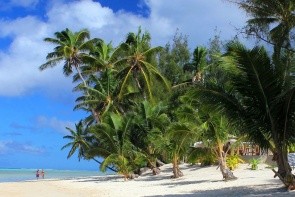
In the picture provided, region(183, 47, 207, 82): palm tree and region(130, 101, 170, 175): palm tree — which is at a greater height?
region(183, 47, 207, 82): palm tree

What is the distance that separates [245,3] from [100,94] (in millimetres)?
23573

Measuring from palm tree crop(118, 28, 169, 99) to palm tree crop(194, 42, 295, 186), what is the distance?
22.1 metres

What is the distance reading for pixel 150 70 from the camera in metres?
36.3

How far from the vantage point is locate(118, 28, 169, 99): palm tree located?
3609 centimetres

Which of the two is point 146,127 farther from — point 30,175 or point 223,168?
point 30,175

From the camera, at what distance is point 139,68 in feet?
120

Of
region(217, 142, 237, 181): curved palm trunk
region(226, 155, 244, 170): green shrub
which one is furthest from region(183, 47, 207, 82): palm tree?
region(217, 142, 237, 181): curved palm trunk

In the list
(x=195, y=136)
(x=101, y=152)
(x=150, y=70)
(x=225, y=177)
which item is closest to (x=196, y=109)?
(x=195, y=136)

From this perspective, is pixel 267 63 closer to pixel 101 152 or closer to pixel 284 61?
pixel 284 61

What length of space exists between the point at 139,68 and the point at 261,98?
23.9m

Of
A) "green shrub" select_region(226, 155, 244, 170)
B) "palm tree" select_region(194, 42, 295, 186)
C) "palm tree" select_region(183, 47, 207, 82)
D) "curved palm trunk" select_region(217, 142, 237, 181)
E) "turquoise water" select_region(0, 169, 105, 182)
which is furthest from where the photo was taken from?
"turquoise water" select_region(0, 169, 105, 182)

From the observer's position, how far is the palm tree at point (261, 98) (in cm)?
1299

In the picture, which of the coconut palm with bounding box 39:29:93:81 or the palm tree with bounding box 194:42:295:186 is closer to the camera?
the palm tree with bounding box 194:42:295:186

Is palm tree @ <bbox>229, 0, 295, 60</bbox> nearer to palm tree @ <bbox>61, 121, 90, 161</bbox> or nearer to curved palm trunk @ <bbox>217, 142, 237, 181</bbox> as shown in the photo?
curved palm trunk @ <bbox>217, 142, 237, 181</bbox>
